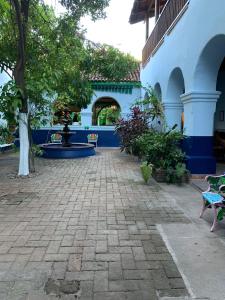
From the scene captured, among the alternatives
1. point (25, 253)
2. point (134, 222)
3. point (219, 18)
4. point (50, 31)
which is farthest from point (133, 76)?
point (25, 253)

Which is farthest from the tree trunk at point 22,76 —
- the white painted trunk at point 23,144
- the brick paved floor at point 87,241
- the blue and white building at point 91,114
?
the blue and white building at point 91,114

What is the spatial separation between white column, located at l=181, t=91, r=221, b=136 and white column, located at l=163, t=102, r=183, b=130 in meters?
2.61

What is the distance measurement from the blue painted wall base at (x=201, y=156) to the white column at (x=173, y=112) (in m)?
2.70

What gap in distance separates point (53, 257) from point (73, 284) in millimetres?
690

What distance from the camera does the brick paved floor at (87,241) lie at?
3.29 meters

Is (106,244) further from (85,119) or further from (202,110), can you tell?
(85,119)

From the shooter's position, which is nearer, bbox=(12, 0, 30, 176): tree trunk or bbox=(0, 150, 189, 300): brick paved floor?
bbox=(0, 150, 189, 300): brick paved floor

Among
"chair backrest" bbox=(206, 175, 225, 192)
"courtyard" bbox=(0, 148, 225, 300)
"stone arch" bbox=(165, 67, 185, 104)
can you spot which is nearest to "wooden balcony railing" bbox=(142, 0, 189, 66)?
"stone arch" bbox=(165, 67, 185, 104)

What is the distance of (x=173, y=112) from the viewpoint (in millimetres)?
11273

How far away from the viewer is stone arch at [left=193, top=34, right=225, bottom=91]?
25.1 feet

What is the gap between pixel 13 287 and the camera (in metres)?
3.26

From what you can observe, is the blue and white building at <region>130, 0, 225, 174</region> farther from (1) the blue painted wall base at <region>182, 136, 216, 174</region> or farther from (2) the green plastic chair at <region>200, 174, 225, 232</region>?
(2) the green plastic chair at <region>200, 174, 225, 232</region>

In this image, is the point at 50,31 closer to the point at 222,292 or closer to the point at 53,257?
the point at 53,257

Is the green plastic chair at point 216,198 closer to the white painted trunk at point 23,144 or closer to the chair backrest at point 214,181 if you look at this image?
the chair backrest at point 214,181
